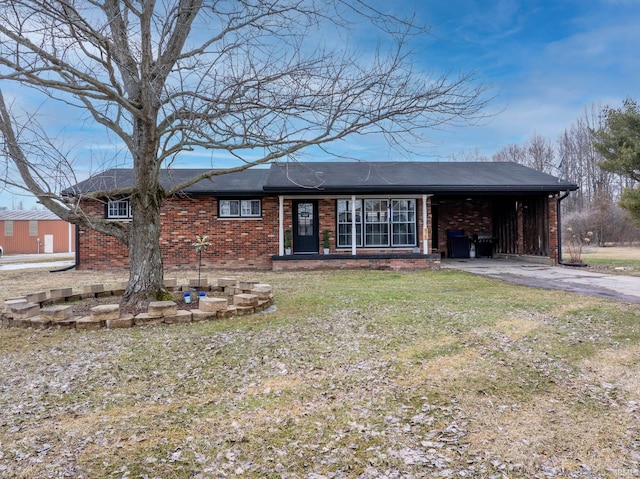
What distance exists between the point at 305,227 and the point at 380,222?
2492mm

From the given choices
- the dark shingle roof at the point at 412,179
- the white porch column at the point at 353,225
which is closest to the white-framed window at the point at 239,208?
the dark shingle roof at the point at 412,179

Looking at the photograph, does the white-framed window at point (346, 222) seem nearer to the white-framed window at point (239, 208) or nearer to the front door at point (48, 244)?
the white-framed window at point (239, 208)

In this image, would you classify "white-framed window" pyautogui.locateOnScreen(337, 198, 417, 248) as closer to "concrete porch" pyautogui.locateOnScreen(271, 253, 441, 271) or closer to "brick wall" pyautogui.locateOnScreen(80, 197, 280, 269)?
"concrete porch" pyautogui.locateOnScreen(271, 253, 441, 271)

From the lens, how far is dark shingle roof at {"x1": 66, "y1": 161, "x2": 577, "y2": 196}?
12180mm

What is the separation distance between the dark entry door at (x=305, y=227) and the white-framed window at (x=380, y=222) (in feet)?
2.63

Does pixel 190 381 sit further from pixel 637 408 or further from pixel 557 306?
pixel 557 306

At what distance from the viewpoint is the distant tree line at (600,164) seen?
1652cm

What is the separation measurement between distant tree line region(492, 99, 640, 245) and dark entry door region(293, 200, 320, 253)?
795 centimetres

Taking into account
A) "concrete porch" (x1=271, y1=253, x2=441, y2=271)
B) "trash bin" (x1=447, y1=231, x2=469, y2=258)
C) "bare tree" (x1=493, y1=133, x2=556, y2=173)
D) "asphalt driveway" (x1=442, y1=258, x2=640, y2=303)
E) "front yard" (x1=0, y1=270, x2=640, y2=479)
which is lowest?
"front yard" (x1=0, y1=270, x2=640, y2=479)

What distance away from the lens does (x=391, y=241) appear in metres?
13.1

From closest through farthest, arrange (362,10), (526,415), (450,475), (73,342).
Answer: (450,475)
(526,415)
(362,10)
(73,342)

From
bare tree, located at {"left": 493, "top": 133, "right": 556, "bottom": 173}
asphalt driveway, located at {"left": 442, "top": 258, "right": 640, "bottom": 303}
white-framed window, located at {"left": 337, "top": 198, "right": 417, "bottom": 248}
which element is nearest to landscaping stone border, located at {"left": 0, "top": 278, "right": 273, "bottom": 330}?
asphalt driveway, located at {"left": 442, "top": 258, "right": 640, "bottom": 303}

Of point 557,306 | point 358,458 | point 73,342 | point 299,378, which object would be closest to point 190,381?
point 299,378

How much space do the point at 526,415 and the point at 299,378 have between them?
68.9 inches
